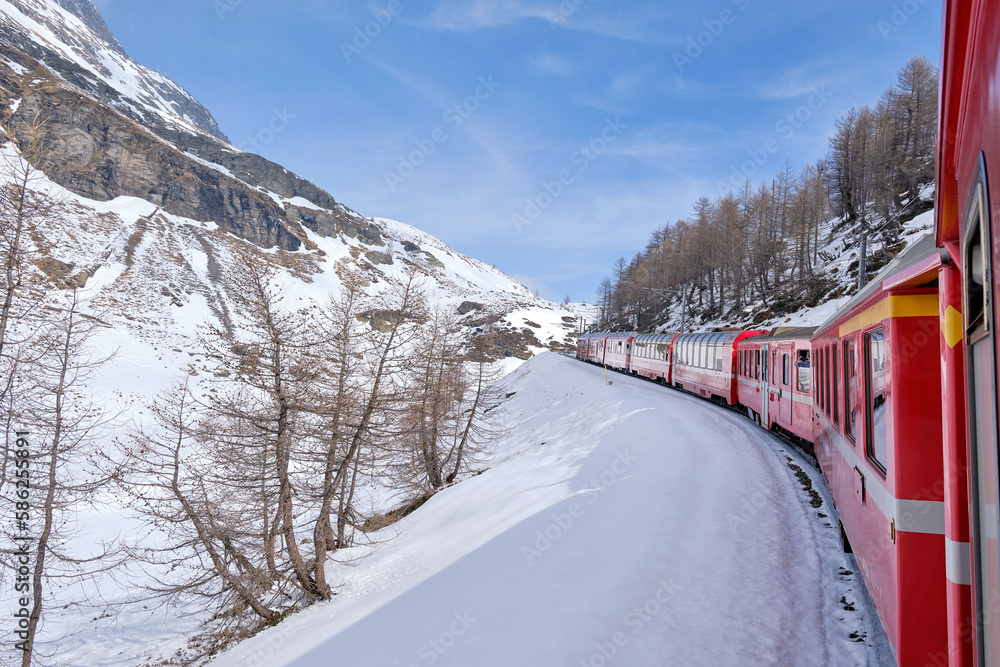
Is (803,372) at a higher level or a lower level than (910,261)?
lower

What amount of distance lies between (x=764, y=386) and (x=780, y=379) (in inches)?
75.3

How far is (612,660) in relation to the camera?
4746 millimetres

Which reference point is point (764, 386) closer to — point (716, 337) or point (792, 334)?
point (792, 334)

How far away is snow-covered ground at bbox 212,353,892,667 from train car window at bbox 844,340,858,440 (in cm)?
202

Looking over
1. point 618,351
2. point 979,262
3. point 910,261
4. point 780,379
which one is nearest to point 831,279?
point 618,351

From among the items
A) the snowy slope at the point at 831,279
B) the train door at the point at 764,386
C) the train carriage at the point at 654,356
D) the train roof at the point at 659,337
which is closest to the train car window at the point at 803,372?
the train door at the point at 764,386

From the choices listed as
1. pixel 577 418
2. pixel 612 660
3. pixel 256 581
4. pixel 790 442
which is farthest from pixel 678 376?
pixel 612 660

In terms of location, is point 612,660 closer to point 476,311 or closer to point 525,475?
point 525,475

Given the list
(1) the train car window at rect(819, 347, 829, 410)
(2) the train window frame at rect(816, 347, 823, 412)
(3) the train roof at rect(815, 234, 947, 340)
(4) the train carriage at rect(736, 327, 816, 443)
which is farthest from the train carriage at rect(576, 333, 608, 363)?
(3) the train roof at rect(815, 234, 947, 340)

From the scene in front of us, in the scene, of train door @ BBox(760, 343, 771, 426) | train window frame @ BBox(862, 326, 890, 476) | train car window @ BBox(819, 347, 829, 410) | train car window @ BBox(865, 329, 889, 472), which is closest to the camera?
train window frame @ BBox(862, 326, 890, 476)

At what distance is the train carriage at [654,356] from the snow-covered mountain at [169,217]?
12.3 meters

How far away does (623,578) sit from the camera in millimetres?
6109

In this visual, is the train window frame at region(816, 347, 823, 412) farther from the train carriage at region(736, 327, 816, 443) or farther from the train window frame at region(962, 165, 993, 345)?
the train window frame at region(962, 165, 993, 345)

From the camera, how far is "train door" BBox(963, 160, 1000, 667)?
1629 mm
